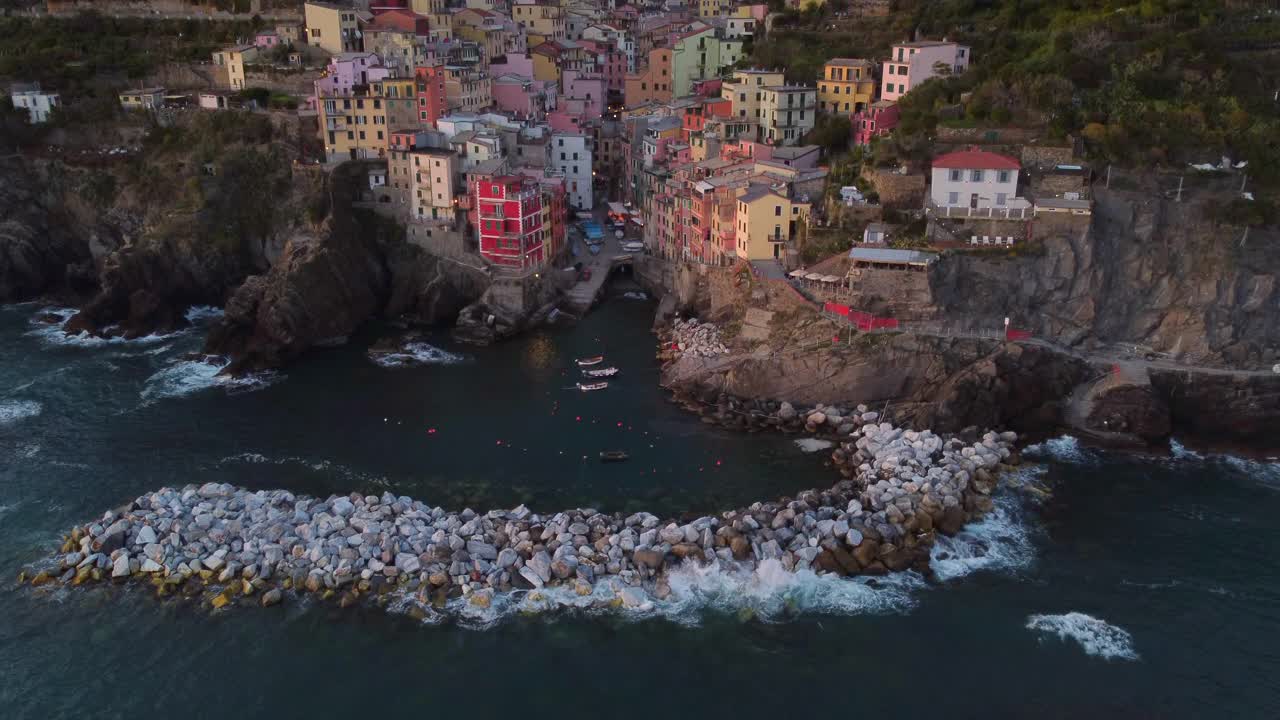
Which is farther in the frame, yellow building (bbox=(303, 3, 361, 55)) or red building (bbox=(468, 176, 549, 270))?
yellow building (bbox=(303, 3, 361, 55))

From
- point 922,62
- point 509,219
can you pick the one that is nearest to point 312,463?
point 509,219

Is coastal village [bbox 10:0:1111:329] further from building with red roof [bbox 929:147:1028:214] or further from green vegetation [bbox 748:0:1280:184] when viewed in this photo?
green vegetation [bbox 748:0:1280:184]

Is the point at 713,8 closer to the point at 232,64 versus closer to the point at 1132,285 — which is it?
the point at 232,64

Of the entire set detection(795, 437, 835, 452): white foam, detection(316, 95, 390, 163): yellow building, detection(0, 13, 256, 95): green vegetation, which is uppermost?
detection(0, 13, 256, 95): green vegetation

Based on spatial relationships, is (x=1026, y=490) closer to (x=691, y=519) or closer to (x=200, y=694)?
(x=691, y=519)

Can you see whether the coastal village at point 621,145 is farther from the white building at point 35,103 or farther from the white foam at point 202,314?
the white foam at point 202,314

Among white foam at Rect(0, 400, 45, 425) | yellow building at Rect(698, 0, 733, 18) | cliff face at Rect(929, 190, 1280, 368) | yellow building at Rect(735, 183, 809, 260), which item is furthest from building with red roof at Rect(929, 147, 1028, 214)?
yellow building at Rect(698, 0, 733, 18)

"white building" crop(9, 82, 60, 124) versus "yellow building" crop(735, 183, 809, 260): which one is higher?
"white building" crop(9, 82, 60, 124)
